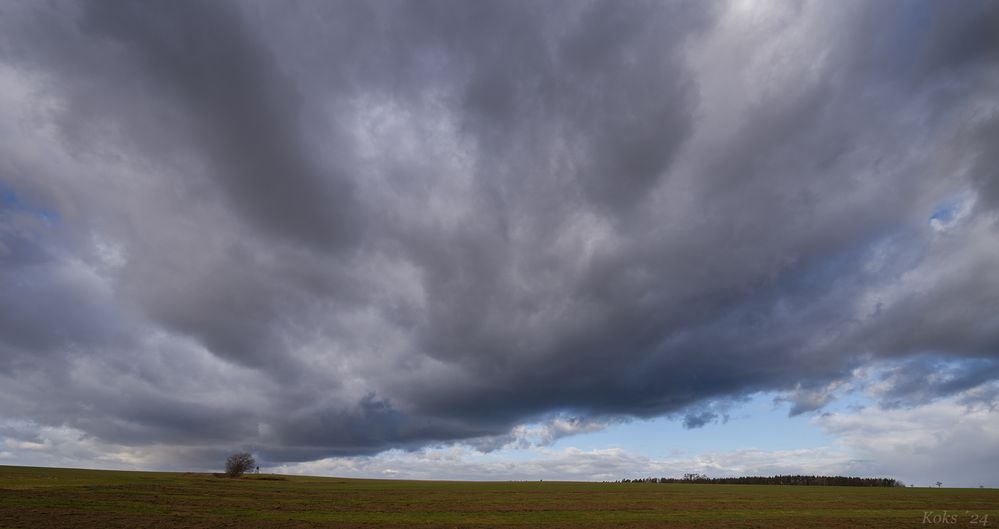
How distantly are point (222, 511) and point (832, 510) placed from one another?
79.6 m

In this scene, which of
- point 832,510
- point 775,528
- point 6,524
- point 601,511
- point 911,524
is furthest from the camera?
point 832,510

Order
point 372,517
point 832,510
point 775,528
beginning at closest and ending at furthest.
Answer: point 775,528 < point 372,517 < point 832,510

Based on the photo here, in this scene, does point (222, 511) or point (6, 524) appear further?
point (222, 511)

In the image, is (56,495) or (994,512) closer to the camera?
(994,512)

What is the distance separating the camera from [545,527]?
49656 millimetres

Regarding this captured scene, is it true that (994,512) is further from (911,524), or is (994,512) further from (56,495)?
(56,495)

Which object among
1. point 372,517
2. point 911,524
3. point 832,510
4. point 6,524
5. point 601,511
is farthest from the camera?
point 832,510

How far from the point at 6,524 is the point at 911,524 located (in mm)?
84987

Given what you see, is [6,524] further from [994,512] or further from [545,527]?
[994,512]

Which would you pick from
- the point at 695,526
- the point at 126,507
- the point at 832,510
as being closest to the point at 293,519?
the point at 126,507

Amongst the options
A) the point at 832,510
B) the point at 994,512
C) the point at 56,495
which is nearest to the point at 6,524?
the point at 56,495

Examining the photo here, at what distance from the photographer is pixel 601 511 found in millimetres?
64625

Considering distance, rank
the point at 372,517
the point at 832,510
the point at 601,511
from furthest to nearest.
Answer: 1. the point at 832,510
2. the point at 601,511
3. the point at 372,517

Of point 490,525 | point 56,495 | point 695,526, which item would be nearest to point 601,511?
point 695,526
